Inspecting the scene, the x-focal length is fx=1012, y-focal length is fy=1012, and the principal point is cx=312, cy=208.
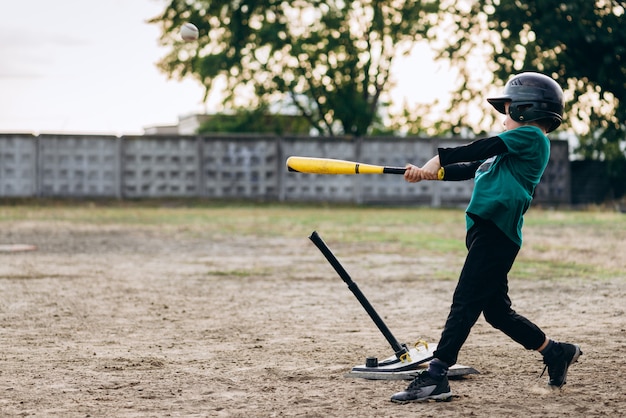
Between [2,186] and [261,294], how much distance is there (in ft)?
74.7

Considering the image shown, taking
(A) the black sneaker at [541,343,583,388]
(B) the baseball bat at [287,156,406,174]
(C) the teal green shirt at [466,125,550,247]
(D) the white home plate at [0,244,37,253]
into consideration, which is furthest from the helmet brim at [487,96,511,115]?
(D) the white home plate at [0,244,37,253]

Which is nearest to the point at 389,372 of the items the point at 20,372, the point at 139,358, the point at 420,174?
the point at 420,174

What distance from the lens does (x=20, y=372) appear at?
242 inches

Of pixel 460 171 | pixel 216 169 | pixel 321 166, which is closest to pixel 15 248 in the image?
pixel 321 166

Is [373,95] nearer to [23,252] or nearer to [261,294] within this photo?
[23,252]

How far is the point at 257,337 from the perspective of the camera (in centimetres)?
764

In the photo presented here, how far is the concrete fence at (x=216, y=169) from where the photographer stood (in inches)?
1243

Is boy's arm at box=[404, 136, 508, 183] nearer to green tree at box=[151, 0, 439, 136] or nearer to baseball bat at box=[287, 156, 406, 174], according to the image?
baseball bat at box=[287, 156, 406, 174]

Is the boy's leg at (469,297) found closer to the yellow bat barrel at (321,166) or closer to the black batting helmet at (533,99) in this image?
the black batting helmet at (533,99)

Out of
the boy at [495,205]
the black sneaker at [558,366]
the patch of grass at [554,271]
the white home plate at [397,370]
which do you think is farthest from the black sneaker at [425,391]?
the patch of grass at [554,271]

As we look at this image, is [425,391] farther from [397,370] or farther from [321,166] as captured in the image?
[321,166]

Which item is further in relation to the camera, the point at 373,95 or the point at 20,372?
the point at 373,95

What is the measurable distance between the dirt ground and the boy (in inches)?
8.5

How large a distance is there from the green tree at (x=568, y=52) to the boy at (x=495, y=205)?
23.0m
